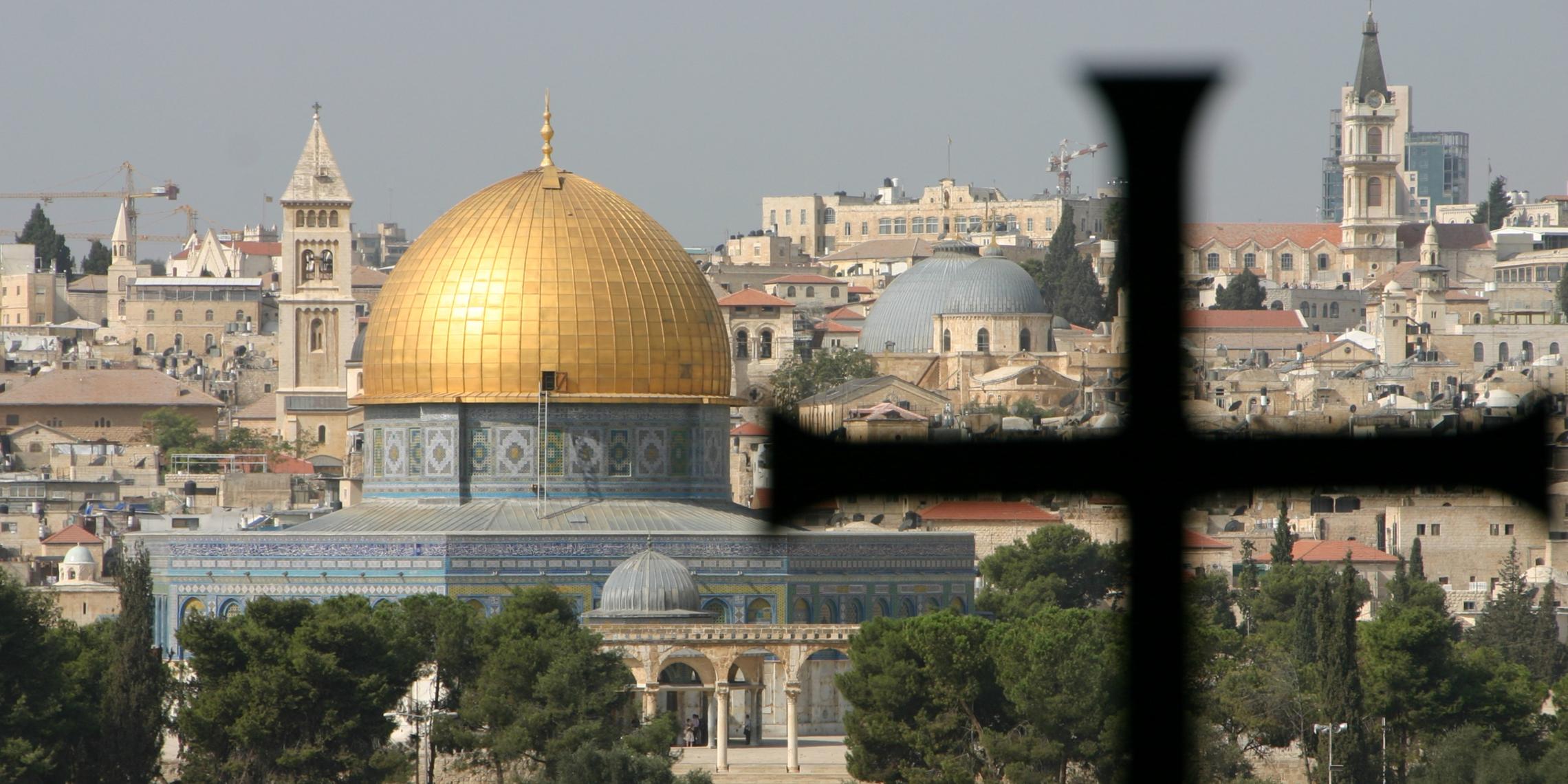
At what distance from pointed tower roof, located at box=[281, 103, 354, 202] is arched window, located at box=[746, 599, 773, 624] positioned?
47283 mm

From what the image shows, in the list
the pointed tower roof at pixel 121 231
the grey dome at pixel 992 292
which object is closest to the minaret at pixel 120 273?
the pointed tower roof at pixel 121 231

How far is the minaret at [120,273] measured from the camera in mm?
100562

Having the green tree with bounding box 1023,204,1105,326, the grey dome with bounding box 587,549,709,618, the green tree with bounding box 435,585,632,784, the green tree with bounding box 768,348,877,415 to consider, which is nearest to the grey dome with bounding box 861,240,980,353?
the green tree with bounding box 768,348,877,415

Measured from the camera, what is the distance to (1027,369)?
217 feet

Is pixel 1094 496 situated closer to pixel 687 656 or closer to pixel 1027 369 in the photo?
pixel 687 656

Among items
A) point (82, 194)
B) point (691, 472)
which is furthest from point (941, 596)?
point (82, 194)

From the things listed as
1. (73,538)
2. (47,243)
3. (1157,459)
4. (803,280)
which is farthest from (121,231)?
(1157,459)

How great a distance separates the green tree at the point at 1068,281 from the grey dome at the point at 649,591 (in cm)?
4685

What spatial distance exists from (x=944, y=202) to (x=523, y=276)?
84472mm

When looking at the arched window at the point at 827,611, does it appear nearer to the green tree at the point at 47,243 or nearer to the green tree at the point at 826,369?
the green tree at the point at 826,369

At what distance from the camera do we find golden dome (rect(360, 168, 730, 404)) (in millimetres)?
32156

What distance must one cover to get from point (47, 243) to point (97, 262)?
3893mm

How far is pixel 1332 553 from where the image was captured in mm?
49344

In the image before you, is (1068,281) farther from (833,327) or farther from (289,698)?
(289,698)
